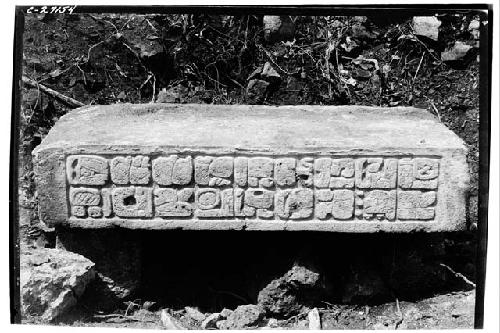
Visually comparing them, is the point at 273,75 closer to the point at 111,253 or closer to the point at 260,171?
the point at 260,171

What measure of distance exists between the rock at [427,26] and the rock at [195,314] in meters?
1.51

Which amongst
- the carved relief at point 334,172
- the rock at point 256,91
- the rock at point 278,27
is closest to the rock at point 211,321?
the carved relief at point 334,172

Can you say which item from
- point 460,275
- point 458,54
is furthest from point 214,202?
point 458,54

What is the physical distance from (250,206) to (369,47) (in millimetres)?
1075

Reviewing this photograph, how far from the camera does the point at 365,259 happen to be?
12.0 feet

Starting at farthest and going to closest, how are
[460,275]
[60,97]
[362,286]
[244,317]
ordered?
1. [60,97]
2. [460,275]
3. [362,286]
4. [244,317]

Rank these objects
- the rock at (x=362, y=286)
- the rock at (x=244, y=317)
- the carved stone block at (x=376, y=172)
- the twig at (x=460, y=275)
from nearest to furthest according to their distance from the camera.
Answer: the carved stone block at (x=376, y=172) → the rock at (x=244, y=317) → the rock at (x=362, y=286) → the twig at (x=460, y=275)

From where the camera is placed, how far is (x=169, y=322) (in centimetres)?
352

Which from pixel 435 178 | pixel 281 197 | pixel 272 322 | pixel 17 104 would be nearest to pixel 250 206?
pixel 281 197

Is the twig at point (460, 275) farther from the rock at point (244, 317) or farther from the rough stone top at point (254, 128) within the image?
the rock at point (244, 317)

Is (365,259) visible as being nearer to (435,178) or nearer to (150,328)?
(435,178)

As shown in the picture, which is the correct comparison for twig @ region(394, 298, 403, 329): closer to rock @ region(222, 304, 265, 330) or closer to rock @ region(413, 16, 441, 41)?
rock @ region(222, 304, 265, 330)

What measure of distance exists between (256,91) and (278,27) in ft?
1.28

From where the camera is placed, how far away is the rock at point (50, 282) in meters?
3.40
